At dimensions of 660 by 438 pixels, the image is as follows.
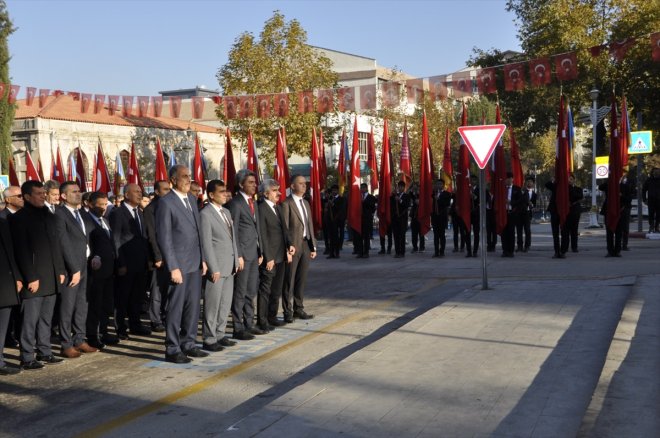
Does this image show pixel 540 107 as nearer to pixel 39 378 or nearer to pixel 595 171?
pixel 595 171

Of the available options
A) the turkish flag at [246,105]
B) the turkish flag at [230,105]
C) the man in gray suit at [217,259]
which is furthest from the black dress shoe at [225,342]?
the turkish flag at [246,105]

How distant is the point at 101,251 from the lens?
10078mm

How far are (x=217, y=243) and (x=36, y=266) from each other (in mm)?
1907

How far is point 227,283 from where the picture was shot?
9.40m

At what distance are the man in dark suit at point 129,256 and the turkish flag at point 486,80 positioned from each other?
11.8 metres

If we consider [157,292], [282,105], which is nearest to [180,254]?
[157,292]

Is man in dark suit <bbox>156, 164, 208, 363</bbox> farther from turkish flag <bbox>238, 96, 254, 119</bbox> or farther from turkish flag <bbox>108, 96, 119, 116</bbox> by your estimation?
turkish flag <bbox>238, 96, 254, 119</bbox>

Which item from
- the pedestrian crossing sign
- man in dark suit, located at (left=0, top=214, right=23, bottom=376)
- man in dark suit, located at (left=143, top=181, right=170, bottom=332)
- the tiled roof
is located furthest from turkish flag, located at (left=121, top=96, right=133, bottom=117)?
the tiled roof

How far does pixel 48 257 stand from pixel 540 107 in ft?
123

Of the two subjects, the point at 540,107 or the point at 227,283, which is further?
the point at 540,107

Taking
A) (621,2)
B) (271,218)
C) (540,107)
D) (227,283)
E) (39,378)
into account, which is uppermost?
(621,2)

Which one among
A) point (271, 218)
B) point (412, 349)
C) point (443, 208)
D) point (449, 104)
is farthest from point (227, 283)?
point (449, 104)

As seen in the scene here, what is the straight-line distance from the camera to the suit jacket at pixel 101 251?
32.9 ft

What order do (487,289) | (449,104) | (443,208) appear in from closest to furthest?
(487,289) < (443,208) < (449,104)
